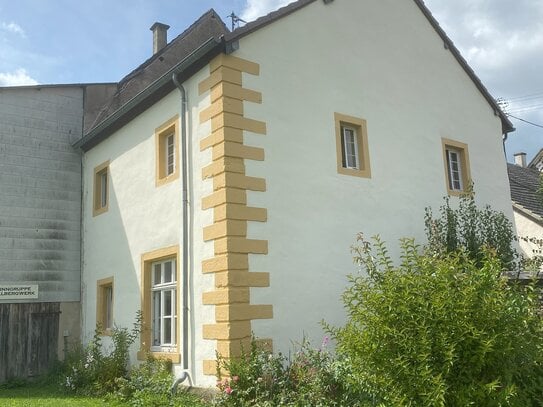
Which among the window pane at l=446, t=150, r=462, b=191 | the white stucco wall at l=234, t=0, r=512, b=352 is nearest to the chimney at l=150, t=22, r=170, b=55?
the white stucco wall at l=234, t=0, r=512, b=352

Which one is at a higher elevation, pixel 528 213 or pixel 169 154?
pixel 169 154

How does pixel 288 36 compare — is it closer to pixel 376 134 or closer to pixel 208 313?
pixel 376 134

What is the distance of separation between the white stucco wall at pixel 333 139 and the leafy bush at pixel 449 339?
9.23ft

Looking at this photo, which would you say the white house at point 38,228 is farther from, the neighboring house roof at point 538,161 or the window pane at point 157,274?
the neighboring house roof at point 538,161

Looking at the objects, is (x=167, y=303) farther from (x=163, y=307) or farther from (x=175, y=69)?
(x=175, y=69)

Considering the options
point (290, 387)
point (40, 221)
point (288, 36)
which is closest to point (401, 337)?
point (290, 387)

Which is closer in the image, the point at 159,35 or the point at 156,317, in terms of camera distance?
the point at 156,317

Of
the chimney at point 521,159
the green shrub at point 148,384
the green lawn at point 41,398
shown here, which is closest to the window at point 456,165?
the green shrub at point 148,384

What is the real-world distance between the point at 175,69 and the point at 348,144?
349cm

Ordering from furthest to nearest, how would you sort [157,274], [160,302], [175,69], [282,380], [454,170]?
1. [454,170]
2. [157,274]
3. [160,302]
4. [175,69]
5. [282,380]

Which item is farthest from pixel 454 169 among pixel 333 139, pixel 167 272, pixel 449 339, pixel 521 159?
pixel 521 159

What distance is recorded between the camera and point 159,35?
57.9ft

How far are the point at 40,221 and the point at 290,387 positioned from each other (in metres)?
8.68

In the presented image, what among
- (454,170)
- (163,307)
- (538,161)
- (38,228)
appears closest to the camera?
(163,307)
